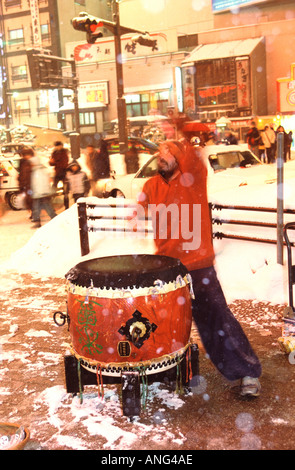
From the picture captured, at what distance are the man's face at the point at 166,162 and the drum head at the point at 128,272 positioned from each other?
70cm

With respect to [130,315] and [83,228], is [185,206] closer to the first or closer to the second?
[130,315]

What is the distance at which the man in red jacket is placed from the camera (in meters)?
4.36

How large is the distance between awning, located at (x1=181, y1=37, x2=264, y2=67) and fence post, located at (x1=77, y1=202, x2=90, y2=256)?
30424 mm

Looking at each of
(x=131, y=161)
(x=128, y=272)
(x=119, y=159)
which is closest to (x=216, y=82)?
(x=119, y=159)

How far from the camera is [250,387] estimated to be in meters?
4.33

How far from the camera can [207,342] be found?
448cm

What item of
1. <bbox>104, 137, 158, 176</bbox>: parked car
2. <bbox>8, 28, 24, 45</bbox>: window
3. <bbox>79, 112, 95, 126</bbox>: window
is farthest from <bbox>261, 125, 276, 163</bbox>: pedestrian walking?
<bbox>8, 28, 24, 45</bbox>: window

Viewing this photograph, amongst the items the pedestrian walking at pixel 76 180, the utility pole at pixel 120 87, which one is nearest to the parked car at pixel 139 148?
the utility pole at pixel 120 87

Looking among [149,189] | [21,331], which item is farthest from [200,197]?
[21,331]

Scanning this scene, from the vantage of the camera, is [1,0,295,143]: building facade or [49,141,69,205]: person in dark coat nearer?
[49,141,69,205]: person in dark coat

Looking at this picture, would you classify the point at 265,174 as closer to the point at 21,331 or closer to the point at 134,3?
the point at 21,331

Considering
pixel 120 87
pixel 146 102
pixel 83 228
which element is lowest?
pixel 83 228

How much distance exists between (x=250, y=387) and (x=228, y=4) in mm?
42563

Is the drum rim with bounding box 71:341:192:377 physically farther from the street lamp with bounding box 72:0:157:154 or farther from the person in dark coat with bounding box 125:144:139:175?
the street lamp with bounding box 72:0:157:154
